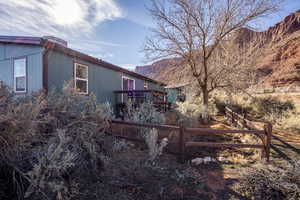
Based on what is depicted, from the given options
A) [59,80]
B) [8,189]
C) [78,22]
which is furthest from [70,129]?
[78,22]

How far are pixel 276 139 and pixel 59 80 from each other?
8.50 meters

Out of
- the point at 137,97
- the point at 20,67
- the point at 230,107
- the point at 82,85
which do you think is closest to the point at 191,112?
the point at 137,97

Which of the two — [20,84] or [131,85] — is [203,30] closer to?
[131,85]

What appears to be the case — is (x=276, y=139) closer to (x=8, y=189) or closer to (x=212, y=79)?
(x=212, y=79)

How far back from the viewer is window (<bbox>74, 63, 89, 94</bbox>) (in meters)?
6.95

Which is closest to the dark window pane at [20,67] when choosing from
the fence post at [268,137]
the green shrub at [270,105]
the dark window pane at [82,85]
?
Result: the dark window pane at [82,85]

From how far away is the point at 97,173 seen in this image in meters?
2.89

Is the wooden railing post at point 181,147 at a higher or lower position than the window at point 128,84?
lower

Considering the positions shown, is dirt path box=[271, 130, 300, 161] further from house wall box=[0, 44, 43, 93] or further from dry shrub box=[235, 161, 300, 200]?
house wall box=[0, 44, 43, 93]

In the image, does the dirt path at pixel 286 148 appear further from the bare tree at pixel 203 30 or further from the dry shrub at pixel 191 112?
the bare tree at pixel 203 30

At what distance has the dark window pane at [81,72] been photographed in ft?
23.1

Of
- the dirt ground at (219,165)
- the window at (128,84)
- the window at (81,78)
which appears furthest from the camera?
the window at (128,84)

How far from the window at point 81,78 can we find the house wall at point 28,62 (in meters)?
1.44

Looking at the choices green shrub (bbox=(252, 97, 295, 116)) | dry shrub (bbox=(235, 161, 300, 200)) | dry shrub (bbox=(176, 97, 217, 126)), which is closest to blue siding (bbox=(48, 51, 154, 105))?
dry shrub (bbox=(176, 97, 217, 126))
